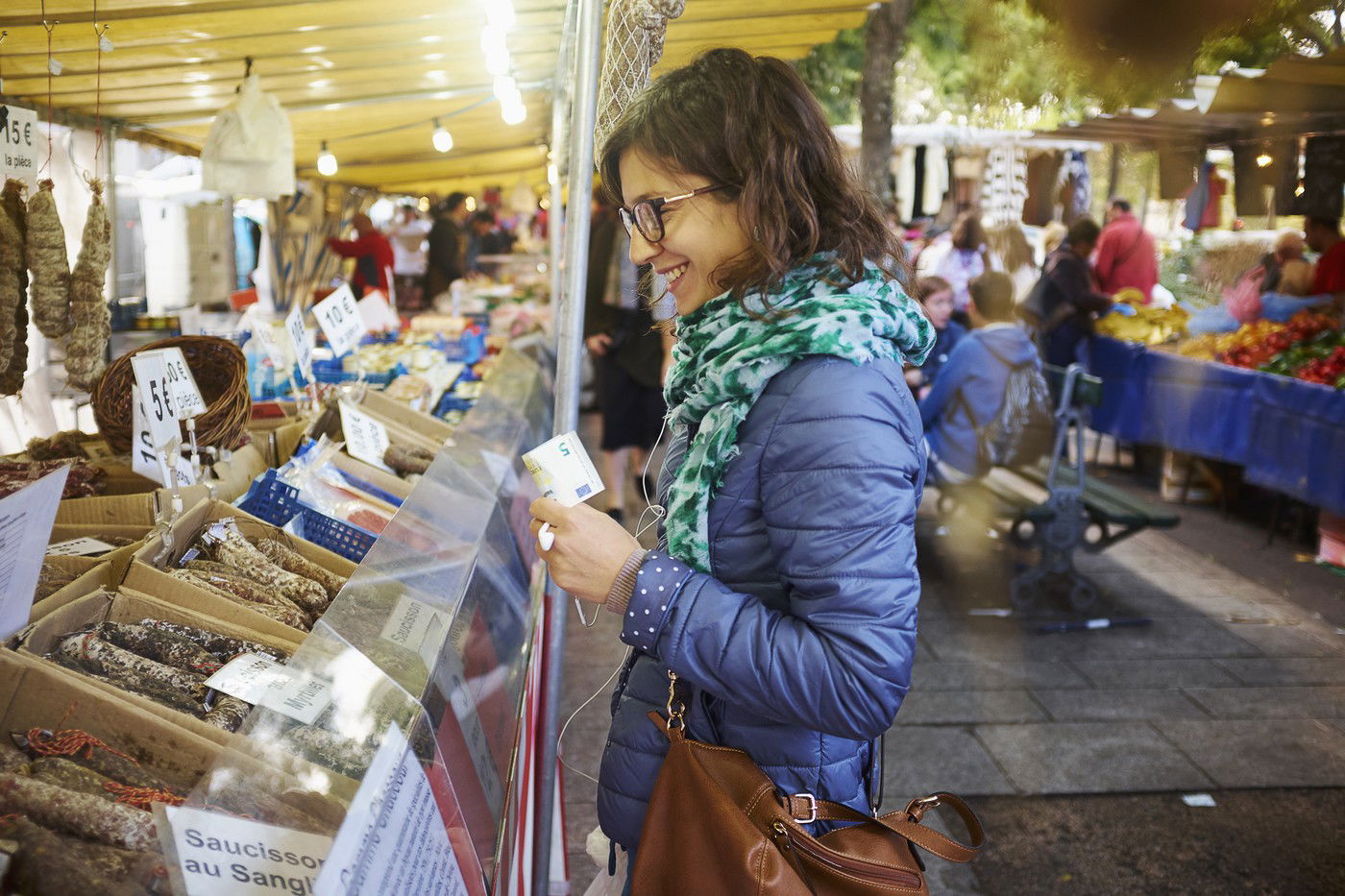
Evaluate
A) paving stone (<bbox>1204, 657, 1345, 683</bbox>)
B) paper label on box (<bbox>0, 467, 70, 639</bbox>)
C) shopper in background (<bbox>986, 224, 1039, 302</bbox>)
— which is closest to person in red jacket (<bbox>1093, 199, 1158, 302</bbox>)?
shopper in background (<bbox>986, 224, 1039, 302</bbox>)

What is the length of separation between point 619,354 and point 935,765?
340 centimetres

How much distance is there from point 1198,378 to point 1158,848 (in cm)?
510

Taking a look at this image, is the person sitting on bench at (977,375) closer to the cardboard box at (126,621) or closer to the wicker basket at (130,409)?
the wicker basket at (130,409)

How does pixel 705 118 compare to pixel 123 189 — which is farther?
pixel 123 189

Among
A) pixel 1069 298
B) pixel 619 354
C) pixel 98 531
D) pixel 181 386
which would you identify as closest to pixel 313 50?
pixel 619 354

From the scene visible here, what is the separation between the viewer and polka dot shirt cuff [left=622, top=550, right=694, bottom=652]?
140 centimetres

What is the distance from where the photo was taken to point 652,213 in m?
1.48

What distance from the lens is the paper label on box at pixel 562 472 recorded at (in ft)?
5.22

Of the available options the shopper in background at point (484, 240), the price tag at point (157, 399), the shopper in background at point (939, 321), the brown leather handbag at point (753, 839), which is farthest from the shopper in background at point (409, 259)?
the brown leather handbag at point (753, 839)

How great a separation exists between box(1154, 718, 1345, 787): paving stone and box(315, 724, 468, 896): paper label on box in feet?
10.9

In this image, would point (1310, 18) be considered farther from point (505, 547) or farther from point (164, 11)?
point (164, 11)

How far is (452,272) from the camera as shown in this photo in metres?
12.5

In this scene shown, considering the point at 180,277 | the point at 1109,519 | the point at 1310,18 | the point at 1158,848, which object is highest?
the point at 1310,18

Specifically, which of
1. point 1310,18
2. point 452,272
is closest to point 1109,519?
point 1310,18
